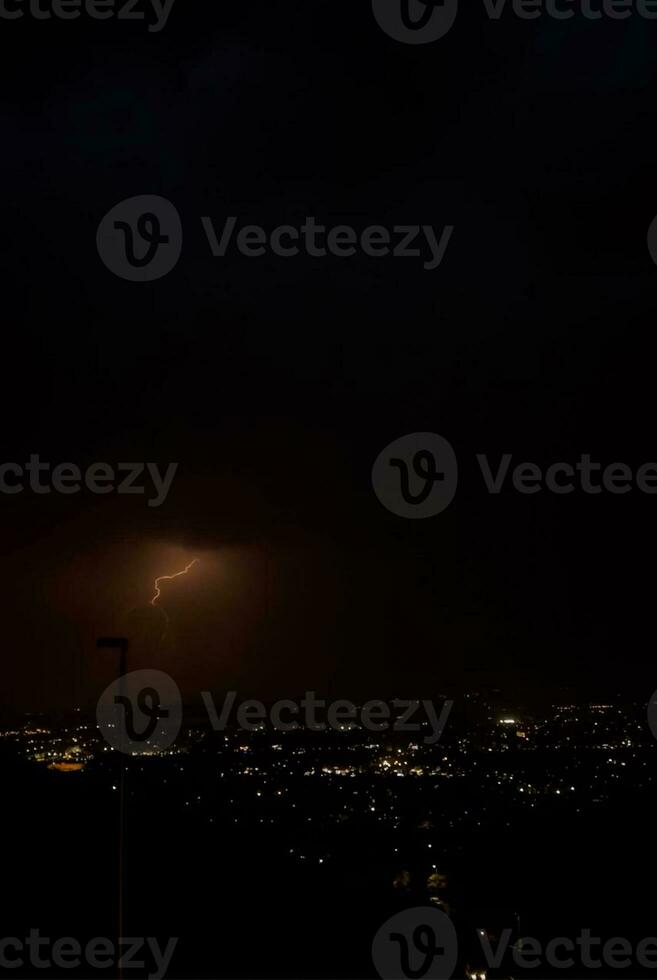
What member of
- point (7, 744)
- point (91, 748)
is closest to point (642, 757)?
point (91, 748)

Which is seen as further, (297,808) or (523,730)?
(523,730)

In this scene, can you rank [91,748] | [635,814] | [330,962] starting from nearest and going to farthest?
[330,962] < [635,814] < [91,748]

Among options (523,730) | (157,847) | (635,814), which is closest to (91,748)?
(157,847)

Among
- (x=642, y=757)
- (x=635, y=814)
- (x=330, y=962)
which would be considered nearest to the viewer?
(x=330, y=962)

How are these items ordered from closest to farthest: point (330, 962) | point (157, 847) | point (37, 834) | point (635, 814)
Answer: point (330, 962) → point (37, 834) → point (157, 847) → point (635, 814)

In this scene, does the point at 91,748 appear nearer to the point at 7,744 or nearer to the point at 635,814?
the point at 7,744

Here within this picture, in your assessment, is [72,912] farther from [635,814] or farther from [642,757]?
[642,757]

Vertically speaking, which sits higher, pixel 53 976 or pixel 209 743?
pixel 209 743

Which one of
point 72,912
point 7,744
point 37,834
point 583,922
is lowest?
point 583,922

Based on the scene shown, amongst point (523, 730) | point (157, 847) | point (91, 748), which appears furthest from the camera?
point (523, 730)
